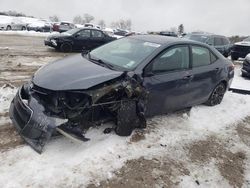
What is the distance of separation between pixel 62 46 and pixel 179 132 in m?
11.3

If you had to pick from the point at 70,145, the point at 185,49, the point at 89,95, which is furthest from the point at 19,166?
the point at 185,49

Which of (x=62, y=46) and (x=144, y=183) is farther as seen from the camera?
(x=62, y=46)

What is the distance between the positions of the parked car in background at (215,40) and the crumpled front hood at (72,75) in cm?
1116

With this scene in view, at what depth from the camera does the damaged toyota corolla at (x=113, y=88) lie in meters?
4.36

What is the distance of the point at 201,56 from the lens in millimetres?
6496

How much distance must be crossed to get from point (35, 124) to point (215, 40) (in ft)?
46.1

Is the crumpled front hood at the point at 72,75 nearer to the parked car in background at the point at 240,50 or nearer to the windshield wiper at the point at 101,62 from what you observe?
the windshield wiper at the point at 101,62

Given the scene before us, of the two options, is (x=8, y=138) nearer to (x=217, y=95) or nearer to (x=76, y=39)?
(x=217, y=95)

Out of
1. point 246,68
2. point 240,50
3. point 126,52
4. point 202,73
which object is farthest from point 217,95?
point 240,50

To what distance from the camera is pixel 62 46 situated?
15.5 meters

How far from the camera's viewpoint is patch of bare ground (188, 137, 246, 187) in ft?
14.7

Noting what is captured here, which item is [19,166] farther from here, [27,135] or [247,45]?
[247,45]

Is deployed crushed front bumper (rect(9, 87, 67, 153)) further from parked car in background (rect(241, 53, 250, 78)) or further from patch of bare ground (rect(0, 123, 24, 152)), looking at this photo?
parked car in background (rect(241, 53, 250, 78))

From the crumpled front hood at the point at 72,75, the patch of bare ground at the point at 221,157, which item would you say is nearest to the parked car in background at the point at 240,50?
the patch of bare ground at the point at 221,157
